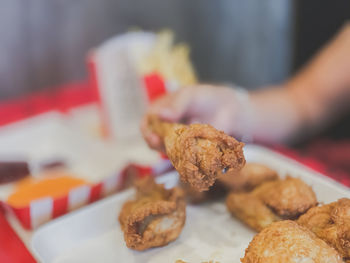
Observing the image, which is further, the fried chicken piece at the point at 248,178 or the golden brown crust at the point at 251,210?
the fried chicken piece at the point at 248,178

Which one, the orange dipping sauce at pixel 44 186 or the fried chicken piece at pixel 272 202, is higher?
the fried chicken piece at pixel 272 202

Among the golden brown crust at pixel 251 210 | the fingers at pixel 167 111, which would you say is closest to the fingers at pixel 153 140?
the fingers at pixel 167 111

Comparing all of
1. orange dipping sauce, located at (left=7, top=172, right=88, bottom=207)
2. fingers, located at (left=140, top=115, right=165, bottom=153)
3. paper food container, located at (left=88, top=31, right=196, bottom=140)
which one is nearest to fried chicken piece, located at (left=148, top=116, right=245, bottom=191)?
fingers, located at (left=140, top=115, right=165, bottom=153)

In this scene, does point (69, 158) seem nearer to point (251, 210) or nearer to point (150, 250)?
point (150, 250)

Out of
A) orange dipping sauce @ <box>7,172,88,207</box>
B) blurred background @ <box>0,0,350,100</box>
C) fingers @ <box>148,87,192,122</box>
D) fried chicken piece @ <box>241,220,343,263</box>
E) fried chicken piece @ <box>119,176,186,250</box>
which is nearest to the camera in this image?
fried chicken piece @ <box>241,220,343,263</box>

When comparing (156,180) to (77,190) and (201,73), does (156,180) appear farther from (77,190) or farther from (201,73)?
(201,73)

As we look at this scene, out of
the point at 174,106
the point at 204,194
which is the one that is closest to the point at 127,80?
the point at 174,106

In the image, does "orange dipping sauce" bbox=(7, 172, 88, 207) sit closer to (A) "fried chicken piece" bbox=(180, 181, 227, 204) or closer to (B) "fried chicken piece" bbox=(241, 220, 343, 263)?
(A) "fried chicken piece" bbox=(180, 181, 227, 204)

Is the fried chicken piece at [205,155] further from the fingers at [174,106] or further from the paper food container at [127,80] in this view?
the paper food container at [127,80]
